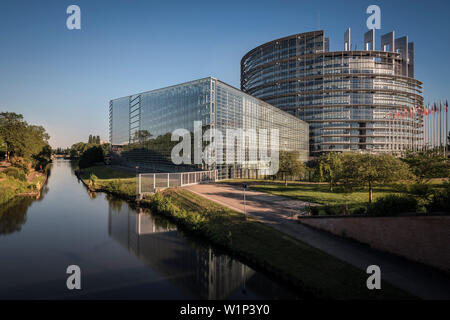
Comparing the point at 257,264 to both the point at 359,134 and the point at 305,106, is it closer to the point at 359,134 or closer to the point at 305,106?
the point at 305,106

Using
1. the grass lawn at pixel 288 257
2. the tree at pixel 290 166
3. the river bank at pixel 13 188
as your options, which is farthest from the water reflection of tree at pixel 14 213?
the tree at pixel 290 166

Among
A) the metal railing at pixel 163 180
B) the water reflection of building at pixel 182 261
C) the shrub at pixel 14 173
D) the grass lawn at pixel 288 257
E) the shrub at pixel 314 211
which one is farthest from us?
the shrub at pixel 14 173

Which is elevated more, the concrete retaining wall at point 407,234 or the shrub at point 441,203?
the shrub at point 441,203

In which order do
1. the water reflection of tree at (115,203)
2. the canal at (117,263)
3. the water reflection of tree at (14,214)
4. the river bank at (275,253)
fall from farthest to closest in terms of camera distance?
the water reflection of tree at (115,203) → the water reflection of tree at (14,214) → the canal at (117,263) → the river bank at (275,253)

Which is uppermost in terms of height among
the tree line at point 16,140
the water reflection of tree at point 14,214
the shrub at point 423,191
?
the tree line at point 16,140

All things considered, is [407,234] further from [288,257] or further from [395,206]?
[288,257]

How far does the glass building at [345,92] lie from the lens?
8419 centimetres

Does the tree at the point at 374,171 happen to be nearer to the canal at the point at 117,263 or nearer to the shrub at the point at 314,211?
the shrub at the point at 314,211

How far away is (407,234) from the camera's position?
1148 centimetres

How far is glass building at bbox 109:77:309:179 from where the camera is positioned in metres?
35.5

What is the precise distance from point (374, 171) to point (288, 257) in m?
11.3

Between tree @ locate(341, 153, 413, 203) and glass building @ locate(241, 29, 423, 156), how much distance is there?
69917mm
